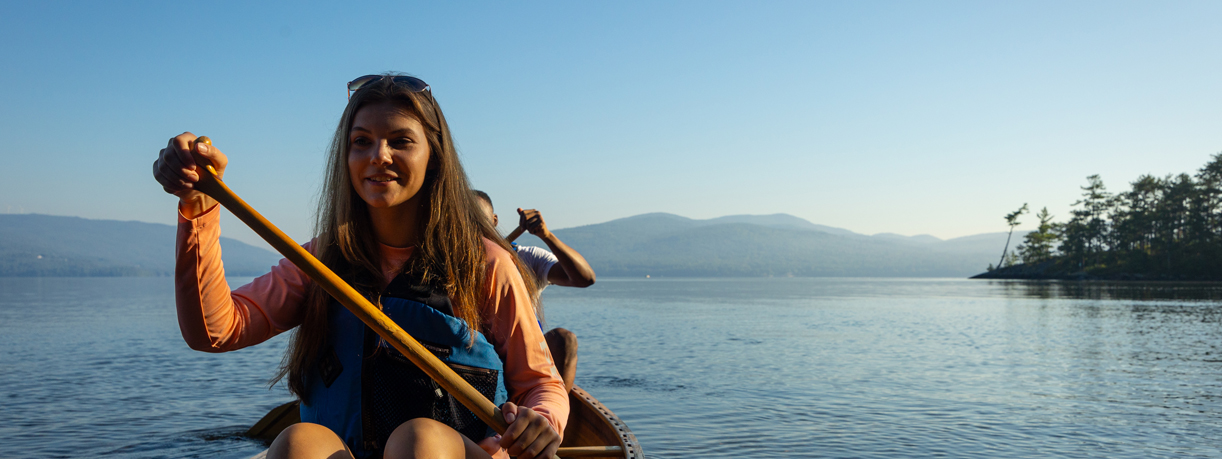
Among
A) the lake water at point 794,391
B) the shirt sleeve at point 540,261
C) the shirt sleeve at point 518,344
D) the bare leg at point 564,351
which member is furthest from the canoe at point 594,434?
the lake water at point 794,391

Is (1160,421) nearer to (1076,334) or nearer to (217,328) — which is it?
(217,328)

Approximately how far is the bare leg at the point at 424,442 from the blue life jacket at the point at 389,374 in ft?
0.71

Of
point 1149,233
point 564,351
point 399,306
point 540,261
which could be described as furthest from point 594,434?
point 1149,233

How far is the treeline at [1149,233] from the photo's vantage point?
6391 cm

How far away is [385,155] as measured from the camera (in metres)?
1.93

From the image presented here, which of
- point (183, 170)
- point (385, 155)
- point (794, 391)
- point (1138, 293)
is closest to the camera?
point (183, 170)

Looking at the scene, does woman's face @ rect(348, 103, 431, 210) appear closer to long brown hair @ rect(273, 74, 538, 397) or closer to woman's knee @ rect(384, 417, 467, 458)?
long brown hair @ rect(273, 74, 538, 397)

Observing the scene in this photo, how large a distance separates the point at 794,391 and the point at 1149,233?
7686cm

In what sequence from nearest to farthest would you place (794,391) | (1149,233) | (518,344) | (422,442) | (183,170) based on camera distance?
(183,170) < (422,442) < (518,344) < (794,391) < (1149,233)

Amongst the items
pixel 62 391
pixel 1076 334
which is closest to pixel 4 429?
pixel 62 391

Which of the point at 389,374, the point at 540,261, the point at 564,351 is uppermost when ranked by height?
the point at 540,261

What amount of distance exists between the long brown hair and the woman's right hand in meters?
0.44

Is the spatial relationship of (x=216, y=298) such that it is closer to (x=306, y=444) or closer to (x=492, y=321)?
(x=306, y=444)

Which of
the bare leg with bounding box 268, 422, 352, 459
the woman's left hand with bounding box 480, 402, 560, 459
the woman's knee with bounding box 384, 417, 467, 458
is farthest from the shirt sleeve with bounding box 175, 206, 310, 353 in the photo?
the woman's left hand with bounding box 480, 402, 560, 459
